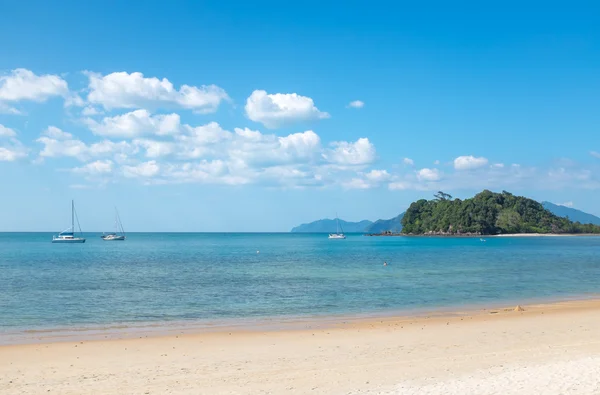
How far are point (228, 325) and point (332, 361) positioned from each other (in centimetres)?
964

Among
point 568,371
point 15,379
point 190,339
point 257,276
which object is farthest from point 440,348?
point 257,276

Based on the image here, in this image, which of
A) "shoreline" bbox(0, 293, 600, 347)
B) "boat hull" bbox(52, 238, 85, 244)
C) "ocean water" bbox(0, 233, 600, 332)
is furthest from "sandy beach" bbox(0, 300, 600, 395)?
"boat hull" bbox(52, 238, 85, 244)

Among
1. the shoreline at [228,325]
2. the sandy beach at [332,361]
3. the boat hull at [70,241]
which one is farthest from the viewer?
the boat hull at [70,241]

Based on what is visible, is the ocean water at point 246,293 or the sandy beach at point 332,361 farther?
the ocean water at point 246,293

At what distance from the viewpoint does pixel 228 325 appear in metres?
24.3

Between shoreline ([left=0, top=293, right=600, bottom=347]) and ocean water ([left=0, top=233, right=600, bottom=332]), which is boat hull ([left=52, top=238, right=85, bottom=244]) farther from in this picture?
shoreline ([left=0, top=293, right=600, bottom=347])

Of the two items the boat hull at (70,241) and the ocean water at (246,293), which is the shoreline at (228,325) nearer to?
the ocean water at (246,293)

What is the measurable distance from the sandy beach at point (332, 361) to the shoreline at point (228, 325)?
26.2 inches

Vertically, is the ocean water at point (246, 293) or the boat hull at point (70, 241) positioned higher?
the boat hull at point (70, 241)

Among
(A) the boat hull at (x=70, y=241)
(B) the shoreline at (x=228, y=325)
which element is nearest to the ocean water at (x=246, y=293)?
(B) the shoreline at (x=228, y=325)

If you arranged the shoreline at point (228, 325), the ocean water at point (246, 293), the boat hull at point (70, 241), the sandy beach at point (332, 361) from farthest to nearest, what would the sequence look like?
the boat hull at point (70, 241)
the ocean water at point (246, 293)
the shoreline at point (228, 325)
the sandy beach at point (332, 361)

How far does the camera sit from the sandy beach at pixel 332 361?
12.5 metres

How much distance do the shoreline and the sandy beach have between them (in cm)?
67

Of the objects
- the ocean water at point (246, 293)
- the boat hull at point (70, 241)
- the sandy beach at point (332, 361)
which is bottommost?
the ocean water at point (246, 293)
